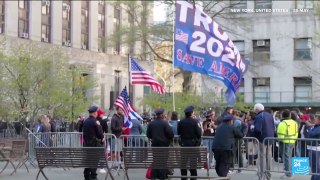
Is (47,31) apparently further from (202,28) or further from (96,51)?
(202,28)

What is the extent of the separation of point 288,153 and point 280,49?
30607 millimetres

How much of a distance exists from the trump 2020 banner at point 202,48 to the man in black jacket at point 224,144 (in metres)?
2.94

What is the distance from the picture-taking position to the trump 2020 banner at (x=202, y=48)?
1628 centimetres

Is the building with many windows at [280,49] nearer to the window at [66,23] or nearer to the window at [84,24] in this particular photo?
the window at [66,23]

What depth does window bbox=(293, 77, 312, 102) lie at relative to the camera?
44.2m

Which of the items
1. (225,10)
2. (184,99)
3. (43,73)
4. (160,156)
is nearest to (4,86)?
(43,73)

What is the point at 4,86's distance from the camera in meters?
31.4

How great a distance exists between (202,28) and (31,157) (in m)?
7.31

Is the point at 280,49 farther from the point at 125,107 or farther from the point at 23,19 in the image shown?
the point at 125,107

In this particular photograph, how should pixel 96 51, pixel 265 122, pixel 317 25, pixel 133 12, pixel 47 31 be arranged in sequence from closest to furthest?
pixel 265 122 < pixel 133 12 < pixel 317 25 < pixel 47 31 < pixel 96 51

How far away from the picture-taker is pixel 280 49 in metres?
44.9

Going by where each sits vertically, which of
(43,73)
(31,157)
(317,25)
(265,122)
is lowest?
(31,157)

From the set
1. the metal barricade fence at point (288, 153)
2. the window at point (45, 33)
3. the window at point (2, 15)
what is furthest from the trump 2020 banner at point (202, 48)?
the window at point (45, 33)

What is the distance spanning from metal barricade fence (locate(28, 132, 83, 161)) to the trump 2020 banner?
448 centimetres
